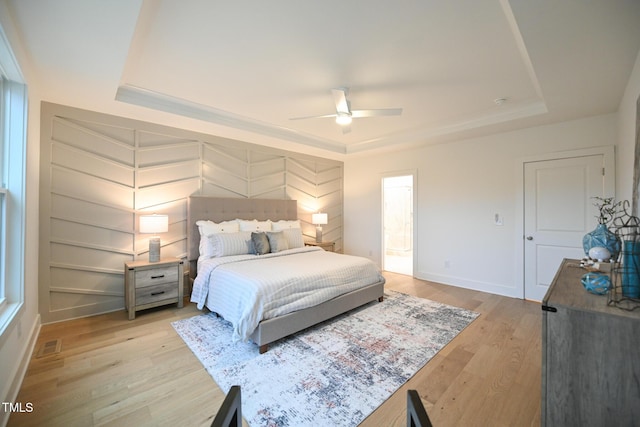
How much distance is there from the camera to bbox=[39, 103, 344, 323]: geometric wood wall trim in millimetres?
2891

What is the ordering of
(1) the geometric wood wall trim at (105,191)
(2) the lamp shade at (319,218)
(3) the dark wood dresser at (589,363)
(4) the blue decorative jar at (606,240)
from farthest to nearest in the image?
1. (2) the lamp shade at (319,218)
2. (1) the geometric wood wall trim at (105,191)
3. (4) the blue decorative jar at (606,240)
4. (3) the dark wood dresser at (589,363)

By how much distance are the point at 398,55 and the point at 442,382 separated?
8.62ft

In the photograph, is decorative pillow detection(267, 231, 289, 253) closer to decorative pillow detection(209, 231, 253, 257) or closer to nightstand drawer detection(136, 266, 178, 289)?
decorative pillow detection(209, 231, 253, 257)

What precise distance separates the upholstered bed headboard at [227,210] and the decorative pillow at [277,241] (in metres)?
0.70

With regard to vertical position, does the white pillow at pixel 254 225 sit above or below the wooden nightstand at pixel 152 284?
above

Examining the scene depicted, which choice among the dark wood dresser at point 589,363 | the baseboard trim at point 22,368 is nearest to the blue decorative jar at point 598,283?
the dark wood dresser at point 589,363

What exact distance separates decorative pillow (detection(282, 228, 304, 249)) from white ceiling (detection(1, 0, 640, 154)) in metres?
1.82

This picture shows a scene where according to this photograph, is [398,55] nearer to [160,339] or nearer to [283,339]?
[283,339]

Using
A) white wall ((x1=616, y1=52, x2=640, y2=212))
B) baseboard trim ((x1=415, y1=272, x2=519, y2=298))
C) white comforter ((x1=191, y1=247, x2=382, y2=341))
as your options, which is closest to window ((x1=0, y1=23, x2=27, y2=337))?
white comforter ((x1=191, y1=247, x2=382, y2=341))

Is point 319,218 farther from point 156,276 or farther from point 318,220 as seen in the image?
point 156,276

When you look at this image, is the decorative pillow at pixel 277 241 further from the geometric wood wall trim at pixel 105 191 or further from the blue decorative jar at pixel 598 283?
the blue decorative jar at pixel 598 283

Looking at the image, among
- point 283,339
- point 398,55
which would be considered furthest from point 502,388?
point 398,55

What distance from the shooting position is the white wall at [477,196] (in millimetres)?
3547

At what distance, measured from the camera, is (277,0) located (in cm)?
165
